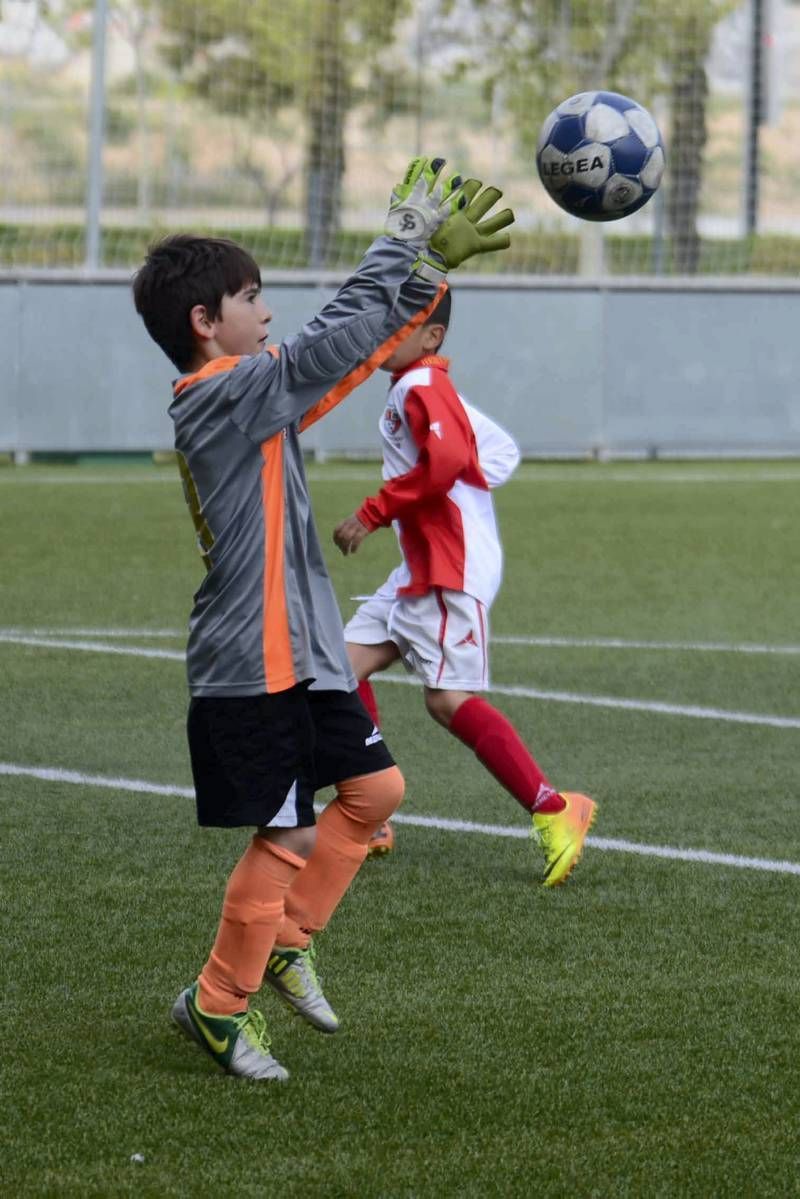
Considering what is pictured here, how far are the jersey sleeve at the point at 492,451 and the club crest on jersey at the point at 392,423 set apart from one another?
196 millimetres

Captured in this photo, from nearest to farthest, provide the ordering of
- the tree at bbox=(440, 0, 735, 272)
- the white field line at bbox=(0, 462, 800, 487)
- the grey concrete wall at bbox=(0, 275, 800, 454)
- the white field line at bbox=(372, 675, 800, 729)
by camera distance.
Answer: the white field line at bbox=(372, 675, 800, 729) → the white field line at bbox=(0, 462, 800, 487) → the grey concrete wall at bbox=(0, 275, 800, 454) → the tree at bbox=(440, 0, 735, 272)

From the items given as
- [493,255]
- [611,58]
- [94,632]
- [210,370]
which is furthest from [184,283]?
[611,58]

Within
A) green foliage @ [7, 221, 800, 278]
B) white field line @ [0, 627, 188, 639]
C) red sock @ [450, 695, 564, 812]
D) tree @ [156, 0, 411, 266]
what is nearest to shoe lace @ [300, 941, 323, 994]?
red sock @ [450, 695, 564, 812]

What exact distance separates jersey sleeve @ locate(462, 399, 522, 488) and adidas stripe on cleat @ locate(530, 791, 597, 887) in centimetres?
96

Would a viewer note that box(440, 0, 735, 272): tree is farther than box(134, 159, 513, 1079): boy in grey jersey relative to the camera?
Yes

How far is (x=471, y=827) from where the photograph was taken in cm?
588

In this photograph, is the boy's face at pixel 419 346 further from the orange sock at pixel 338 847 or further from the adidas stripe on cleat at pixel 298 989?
the adidas stripe on cleat at pixel 298 989

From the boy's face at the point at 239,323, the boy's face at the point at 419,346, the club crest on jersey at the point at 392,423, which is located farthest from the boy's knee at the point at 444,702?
the boy's face at the point at 239,323

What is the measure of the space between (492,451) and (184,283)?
2134 mm

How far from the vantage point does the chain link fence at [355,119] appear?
18.3 m

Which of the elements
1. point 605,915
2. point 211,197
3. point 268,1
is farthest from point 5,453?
point 605,915

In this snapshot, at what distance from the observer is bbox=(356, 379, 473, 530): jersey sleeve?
548 centimetres

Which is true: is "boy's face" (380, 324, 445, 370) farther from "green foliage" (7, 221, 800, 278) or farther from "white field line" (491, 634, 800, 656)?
"green foliage" (7, 221, 800, 278)

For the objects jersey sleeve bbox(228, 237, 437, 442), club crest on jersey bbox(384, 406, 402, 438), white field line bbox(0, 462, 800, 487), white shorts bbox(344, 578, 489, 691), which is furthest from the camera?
white field line bbox(0, 462, 800, 487)
